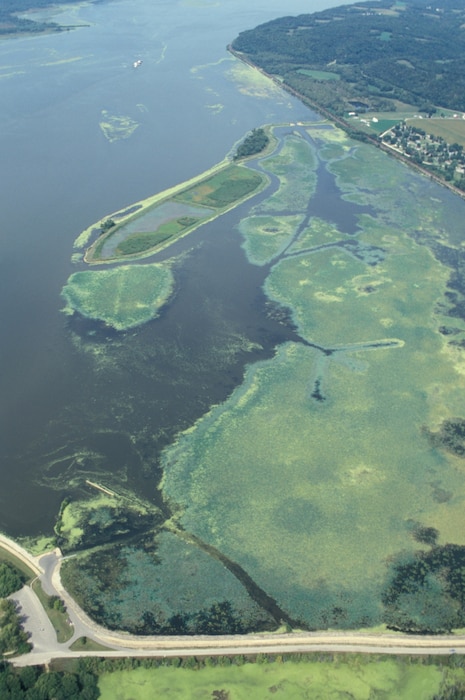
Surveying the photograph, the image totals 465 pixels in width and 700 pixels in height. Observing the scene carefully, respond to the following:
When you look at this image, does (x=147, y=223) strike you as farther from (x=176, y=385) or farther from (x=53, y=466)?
(x=53, y=466)

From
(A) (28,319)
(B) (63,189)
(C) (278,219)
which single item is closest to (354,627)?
(A) (28,319)

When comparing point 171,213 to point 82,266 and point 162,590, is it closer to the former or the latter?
point 82,266

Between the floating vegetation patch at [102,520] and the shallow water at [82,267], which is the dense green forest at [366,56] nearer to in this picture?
the shallow water at [82,267]

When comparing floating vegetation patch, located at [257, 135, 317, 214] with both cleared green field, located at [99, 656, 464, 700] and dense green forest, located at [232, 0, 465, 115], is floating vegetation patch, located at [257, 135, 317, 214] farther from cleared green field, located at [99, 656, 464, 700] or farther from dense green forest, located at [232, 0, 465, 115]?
cleared green field, located at [99, 656, 464, 700]

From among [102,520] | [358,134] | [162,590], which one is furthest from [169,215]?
[162,590]

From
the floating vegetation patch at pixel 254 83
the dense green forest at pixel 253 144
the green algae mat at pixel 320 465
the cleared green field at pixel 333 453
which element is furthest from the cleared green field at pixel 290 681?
the floating vegetation patch at pixel 254 83
